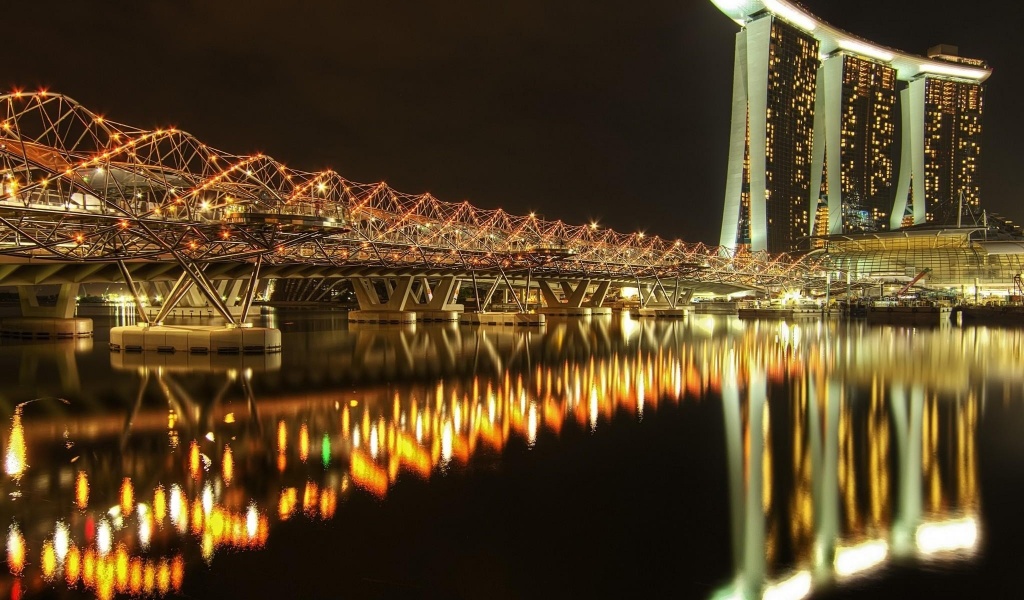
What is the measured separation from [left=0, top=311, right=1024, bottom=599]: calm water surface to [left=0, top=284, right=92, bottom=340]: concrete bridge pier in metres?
25.5

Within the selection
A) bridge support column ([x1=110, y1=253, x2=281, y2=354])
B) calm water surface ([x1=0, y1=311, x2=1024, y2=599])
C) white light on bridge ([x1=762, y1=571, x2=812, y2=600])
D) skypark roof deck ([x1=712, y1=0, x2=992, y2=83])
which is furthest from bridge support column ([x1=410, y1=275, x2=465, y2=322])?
skypark roof deck ([x1=712, y1=0, x2=992, y2=83])

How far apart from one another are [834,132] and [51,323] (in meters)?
156

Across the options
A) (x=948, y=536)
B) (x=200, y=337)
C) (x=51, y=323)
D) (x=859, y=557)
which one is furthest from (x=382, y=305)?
(x=859, y=557)

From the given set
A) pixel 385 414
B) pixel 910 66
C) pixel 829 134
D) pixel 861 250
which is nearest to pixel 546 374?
pixel 385 414

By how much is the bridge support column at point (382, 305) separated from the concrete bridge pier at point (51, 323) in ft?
70.1

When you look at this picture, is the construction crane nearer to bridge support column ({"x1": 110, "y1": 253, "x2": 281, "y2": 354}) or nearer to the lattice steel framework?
the lattice steel framework

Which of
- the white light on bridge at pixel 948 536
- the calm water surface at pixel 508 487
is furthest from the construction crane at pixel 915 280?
the white light on bridge at pixel 948 536

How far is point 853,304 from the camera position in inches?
3440

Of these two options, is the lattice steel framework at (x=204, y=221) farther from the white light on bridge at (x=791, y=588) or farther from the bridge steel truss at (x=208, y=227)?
the white light on bridge at (x=791, y=588)

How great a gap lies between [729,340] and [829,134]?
137 metres

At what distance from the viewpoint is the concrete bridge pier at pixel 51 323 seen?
4700cm

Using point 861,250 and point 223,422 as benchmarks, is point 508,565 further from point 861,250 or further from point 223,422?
point 861,250

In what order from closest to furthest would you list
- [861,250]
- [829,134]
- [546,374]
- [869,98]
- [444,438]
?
[444,438], [546,374], [861,250], [829,134], [869,98]

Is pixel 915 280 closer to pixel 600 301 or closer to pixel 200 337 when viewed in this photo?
pixel 600 301
